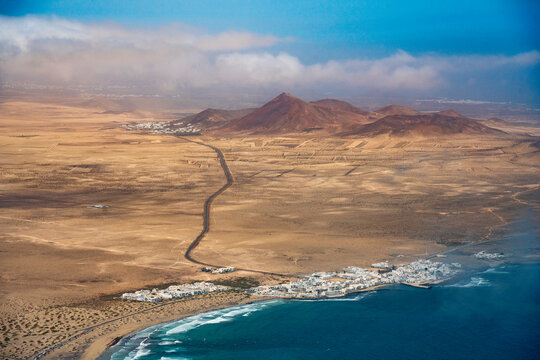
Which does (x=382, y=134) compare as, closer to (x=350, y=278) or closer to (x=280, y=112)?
(x=280, y=112)

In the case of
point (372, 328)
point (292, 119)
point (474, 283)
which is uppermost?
point (292, 119)

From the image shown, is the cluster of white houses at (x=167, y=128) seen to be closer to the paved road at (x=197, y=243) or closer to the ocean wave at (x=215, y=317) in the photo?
the paved road at (x=197, y=243)

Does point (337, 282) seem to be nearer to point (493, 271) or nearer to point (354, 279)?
point (354, 279)

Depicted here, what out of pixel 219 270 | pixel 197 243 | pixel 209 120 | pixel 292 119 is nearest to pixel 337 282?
pixel 219 270

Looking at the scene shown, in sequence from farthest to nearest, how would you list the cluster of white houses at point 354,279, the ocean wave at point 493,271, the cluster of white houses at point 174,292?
the ocean wave at point 493,271 < the cluster of white houses at point 354,279 < the cluster of white houses at point 174,292

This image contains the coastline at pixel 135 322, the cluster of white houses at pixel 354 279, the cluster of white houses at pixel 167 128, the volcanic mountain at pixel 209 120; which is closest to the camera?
the coastline at pixel 135 322

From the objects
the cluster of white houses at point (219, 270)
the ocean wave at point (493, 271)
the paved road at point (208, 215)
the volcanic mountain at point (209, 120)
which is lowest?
the ocean wave at point (493, 271)

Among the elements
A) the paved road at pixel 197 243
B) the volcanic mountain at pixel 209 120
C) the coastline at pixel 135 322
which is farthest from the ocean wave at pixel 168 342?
the volcanic mountain at pixel 209 120

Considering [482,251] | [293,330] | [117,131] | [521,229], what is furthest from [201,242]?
[117,131]
